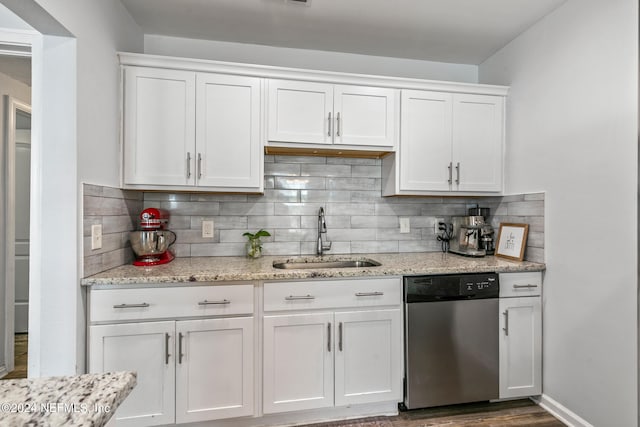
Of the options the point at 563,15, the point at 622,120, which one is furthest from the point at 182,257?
the point at 563,15

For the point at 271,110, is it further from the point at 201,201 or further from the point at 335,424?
the point at 335,424

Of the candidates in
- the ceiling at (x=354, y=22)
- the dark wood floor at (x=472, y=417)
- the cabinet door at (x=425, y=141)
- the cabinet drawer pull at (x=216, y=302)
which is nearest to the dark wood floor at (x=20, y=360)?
the cabinet drawer pull at (x=216, y=302)

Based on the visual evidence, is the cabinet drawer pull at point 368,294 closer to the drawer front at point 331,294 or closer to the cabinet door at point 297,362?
the drawer front at point 331,294

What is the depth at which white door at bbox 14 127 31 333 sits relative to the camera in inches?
117

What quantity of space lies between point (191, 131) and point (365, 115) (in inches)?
45.9

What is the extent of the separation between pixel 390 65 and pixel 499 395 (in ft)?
8.31

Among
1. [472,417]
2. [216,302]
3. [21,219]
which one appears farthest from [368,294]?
[21,219]

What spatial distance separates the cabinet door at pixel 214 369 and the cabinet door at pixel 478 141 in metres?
1.83

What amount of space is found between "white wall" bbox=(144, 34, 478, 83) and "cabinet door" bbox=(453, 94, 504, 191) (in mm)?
509

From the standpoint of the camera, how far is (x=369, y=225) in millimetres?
2652

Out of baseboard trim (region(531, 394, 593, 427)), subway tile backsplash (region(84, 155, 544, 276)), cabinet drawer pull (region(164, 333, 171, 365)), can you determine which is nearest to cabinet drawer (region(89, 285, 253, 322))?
cabinet drawer pull (region(164, 333, 171, 365))

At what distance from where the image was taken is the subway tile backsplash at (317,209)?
2367 mm

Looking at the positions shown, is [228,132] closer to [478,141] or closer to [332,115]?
[332,115]

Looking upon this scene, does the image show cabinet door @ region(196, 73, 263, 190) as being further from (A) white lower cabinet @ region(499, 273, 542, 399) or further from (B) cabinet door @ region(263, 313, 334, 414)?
(A) white lower cabinet @ region(499, 273, 542, 399)
